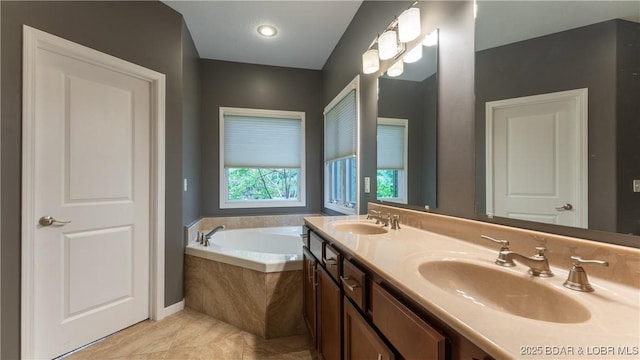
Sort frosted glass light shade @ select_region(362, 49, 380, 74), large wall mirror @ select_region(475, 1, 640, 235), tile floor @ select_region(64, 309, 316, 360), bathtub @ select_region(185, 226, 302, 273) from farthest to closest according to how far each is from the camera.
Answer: bathtub @ select_region(185, 226, 302, 273)
frosted glass light shade @ select_region(362, 49, 380, 74)
tile floor @ select_region(64, 309, 316, 360)
large wall mirror @ select_region(475, 1, 640, 235)

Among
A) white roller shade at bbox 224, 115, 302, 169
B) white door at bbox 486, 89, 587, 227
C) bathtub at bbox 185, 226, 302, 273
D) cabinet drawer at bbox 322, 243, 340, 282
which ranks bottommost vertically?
bathtub at bbox 185, 226, 302, 273

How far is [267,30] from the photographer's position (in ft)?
8.33

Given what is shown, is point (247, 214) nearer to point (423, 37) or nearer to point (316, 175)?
point (316, 175)

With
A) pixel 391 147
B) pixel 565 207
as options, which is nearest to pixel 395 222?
pixel 391 147

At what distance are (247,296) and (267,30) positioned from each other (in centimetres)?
243

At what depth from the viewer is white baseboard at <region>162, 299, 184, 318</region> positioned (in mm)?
2139

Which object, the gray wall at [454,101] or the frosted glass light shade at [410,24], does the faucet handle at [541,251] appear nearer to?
the gray wall at [454,101]

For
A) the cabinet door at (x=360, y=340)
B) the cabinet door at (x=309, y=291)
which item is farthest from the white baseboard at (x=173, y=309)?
the cabinet door at (x=360, y=340)

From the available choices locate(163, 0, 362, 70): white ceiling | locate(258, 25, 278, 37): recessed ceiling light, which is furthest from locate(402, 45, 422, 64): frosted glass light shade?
locate(258, 25, 278, 37): recessed ceiling light

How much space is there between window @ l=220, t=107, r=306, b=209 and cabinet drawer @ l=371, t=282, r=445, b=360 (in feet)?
8.68

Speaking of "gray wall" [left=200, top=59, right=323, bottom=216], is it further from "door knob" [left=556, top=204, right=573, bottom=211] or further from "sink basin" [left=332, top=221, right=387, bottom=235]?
"door knob" [left=556, top=204, right=573, bottom=211]

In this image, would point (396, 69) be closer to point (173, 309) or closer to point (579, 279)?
point (579, 279)

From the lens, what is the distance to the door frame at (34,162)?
4.72ft

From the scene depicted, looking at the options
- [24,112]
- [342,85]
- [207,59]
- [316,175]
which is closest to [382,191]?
[342,85]
